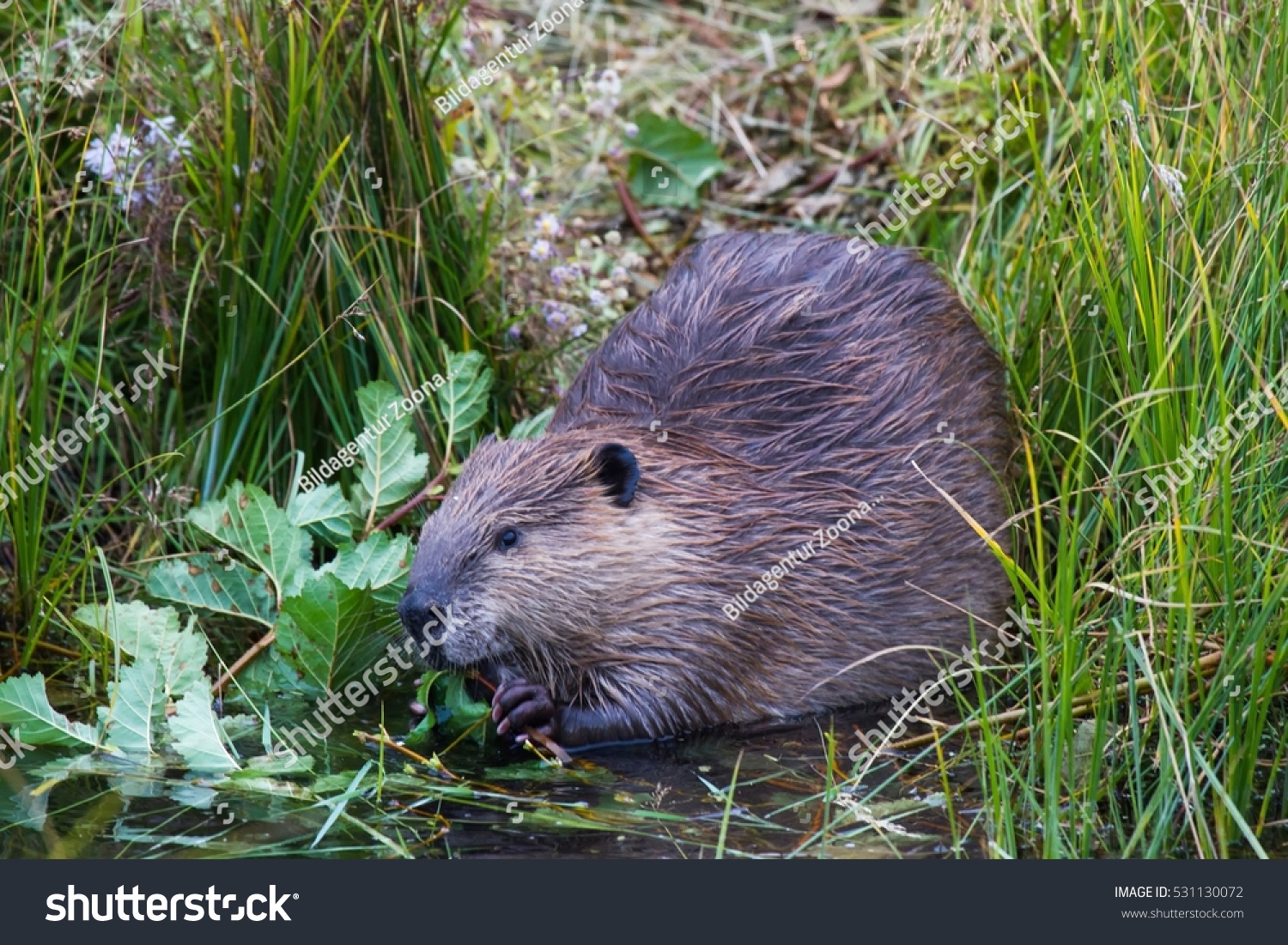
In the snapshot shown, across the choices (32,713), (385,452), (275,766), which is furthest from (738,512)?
(32,713)

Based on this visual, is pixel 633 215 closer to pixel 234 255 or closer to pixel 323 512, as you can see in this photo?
pixel 234 255

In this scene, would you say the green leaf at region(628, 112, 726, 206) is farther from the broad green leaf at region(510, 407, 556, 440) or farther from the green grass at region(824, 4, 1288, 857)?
the green grass at region(824, 4, 1288, 857)

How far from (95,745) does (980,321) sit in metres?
2.67

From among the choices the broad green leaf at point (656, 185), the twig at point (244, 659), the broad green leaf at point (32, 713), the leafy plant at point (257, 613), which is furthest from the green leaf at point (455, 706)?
the broad green leaf at point (656, 185)

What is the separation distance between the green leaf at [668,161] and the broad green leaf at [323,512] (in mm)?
2507

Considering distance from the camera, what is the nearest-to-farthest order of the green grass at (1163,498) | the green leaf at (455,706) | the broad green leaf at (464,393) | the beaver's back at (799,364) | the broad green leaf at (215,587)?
the green grass at (1163,498)
the green leaf at (455,706)
the broad green leaf at (215,587)
the beaver's back at (799,364)
the broad green leaf at (464,393)

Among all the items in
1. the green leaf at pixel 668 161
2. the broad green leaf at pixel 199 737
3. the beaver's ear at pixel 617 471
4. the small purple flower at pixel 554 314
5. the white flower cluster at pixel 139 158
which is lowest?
the broad green leaf at pixel 199 737

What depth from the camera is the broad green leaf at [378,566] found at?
13.2ft

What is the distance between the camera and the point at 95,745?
3.51 m

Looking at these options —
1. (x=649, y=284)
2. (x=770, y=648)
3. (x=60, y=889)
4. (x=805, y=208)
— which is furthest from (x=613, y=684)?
(x=805, y=208)

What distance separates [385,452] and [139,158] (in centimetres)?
100

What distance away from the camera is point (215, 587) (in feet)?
13.3

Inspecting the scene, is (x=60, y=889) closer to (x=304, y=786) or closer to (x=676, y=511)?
(x=304, y=786)

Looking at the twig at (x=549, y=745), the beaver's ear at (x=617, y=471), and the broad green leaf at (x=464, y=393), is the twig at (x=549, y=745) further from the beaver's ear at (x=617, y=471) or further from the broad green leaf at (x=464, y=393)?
the broad green leaf at (x=464, y=393)
